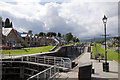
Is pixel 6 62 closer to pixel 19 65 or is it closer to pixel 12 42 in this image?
pixel 19 65

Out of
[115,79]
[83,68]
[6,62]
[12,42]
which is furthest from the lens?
[12,42]

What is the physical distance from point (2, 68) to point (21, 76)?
398cm

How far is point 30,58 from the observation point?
19.5 m

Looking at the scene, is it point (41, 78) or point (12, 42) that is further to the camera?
point (12, 42)

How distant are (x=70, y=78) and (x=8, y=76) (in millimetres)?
16667

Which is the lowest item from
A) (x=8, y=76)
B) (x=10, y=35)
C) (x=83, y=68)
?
(x=8, y=76)

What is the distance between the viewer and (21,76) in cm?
1938

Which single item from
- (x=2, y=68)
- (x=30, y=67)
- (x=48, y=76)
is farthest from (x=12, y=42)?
(x=48, y=76)

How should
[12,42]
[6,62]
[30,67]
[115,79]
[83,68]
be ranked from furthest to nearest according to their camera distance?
[12,42]
[6,62]
[30,67]
[115,79]
[83,68]

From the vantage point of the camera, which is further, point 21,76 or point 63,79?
point 21,76

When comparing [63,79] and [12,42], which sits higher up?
[12,42]

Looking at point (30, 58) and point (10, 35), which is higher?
point (10, 35)

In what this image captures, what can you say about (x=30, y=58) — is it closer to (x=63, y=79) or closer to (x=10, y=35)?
(x=63, y=79)

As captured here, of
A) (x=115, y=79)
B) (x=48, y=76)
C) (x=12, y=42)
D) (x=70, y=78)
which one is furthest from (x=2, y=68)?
(x=12, y=42)
